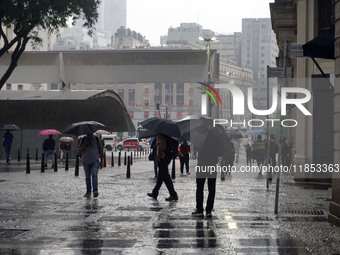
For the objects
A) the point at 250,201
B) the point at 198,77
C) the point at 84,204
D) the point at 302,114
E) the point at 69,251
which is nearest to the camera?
the point at 69,251

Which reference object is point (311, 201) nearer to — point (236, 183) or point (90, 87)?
point (236, 183)

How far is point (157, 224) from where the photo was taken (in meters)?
11.0

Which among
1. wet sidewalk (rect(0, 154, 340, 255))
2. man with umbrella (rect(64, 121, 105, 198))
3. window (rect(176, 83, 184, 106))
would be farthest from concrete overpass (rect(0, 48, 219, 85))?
window (rect(176, 83, 184, 106))

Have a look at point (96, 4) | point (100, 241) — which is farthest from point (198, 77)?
point (100, 241)

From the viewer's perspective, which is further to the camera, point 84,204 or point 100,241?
point 84,204

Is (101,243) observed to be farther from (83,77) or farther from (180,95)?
(180,95)

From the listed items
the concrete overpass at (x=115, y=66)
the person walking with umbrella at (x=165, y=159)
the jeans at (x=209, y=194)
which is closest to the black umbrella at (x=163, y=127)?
the person walking with umbrella at (x=165, y=159)

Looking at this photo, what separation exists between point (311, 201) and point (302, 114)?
6.41 meters

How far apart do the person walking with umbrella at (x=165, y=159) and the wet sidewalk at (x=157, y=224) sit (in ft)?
0.97

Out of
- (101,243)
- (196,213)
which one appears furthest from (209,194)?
(101,243)

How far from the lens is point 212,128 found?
40.4 feet

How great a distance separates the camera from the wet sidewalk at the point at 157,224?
8.70m

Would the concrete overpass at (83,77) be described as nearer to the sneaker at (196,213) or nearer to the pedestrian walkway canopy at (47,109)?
the pedestrian walkway canopy at (47,109)

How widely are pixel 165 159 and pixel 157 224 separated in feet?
14.8
